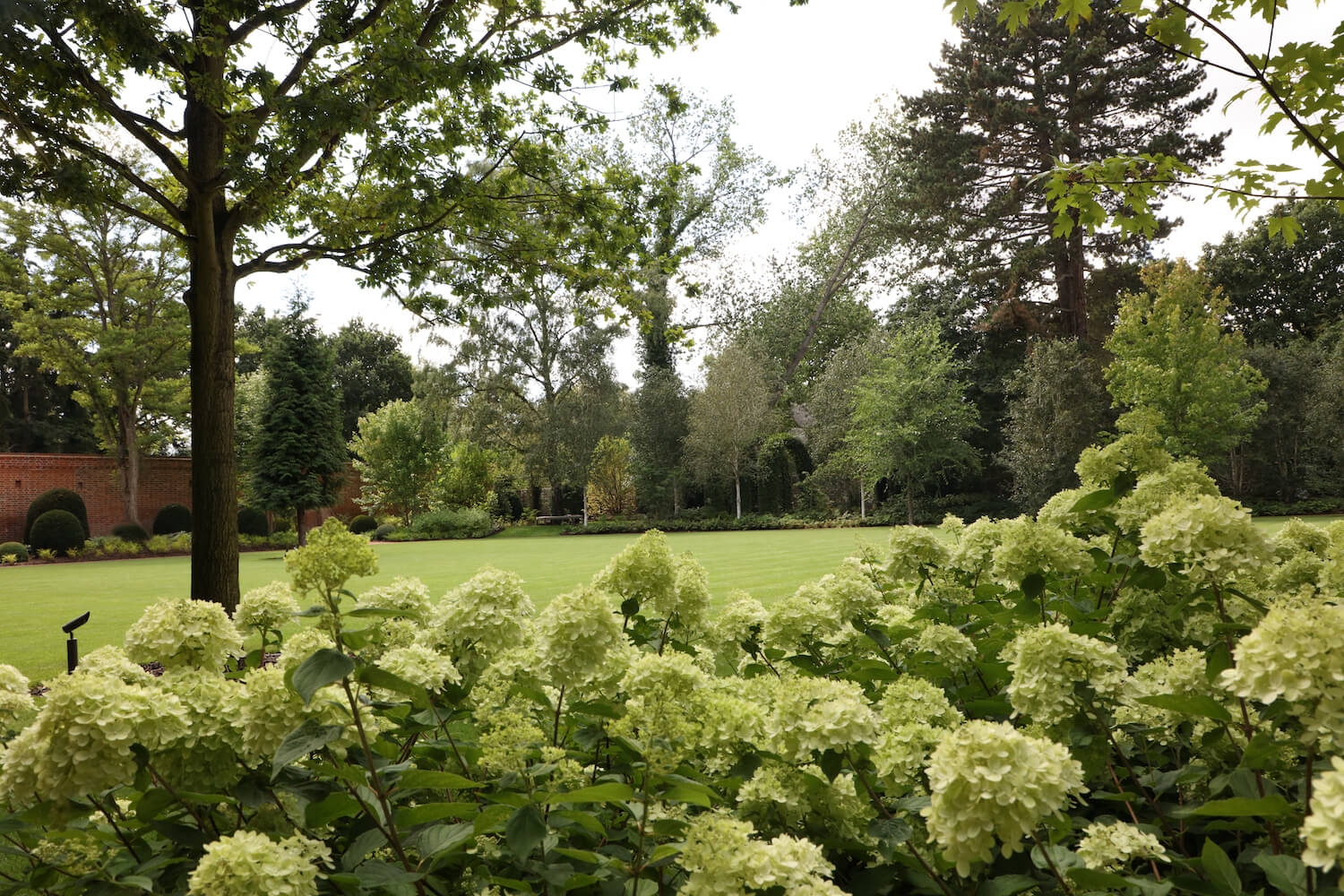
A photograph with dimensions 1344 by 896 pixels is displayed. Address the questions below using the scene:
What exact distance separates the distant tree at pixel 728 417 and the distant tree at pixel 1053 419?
9033 mm

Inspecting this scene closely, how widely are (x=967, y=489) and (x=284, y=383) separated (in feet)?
73.9

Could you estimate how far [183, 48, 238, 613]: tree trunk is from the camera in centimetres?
495

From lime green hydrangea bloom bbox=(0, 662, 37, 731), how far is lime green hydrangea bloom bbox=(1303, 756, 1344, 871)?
2637mm

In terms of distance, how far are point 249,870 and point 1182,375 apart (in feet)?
70.4

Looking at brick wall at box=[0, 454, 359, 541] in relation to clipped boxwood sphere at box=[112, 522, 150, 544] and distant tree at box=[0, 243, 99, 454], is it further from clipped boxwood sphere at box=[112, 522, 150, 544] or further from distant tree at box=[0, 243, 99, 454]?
distant tree at box=[0, 243, 99, 454]

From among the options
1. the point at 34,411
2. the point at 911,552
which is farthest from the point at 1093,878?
the point at 34,411

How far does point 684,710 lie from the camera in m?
1.59

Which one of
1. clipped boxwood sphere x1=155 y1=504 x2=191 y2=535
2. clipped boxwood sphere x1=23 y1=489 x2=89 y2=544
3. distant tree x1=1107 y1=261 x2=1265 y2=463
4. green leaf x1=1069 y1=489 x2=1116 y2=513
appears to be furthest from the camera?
clipped boxwood sphere x1=155 y1=504 x2=191 y2=535

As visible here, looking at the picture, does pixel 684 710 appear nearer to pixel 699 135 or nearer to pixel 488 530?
pixel 488 530

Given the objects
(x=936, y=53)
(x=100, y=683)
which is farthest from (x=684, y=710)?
(x=936, y=53)

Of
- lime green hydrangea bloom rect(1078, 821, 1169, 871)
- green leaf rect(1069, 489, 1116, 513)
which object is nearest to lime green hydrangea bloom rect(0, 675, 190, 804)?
lime green hydrangea bloom rect(1078, 821, 1169, 871)

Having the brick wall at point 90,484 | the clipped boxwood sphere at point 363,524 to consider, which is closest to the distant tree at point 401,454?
the clipped boxwood sphere at point 363,524

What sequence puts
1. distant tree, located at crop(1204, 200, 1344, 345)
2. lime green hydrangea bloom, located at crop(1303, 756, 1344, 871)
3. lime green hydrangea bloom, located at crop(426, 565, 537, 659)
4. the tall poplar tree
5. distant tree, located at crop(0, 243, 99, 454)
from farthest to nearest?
distant tree, located at crop(0, 243, 99, 454)
distant tree, located at crop(1204, 200, 1344, 345)
the tall poplar tree
lime green hydrangea bloom, located at crop(426, 565, 537, 659)
lime green hydrangea bloom, located at crop(1303, 756, 1344, 871)

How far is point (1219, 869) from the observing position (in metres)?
1.34
